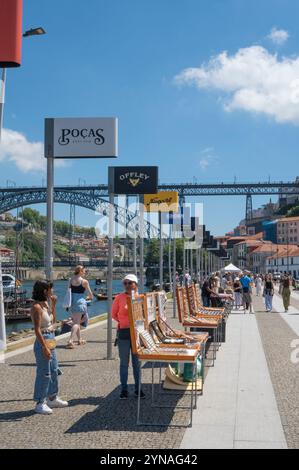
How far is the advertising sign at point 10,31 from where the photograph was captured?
24.7 ft

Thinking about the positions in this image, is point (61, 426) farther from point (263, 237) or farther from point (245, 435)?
point (263, 237)

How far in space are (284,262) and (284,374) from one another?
131 meters

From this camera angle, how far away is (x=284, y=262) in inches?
5374

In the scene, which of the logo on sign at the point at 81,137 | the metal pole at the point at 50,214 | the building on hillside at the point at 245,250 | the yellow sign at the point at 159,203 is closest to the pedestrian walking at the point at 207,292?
the yellow sign at the point at 159,203

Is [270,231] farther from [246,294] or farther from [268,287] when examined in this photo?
[246,294]

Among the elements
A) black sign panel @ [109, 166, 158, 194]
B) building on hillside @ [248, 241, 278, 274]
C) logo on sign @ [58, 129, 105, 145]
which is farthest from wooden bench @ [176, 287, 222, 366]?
building on hillside @ [248, 241, 278, 274]

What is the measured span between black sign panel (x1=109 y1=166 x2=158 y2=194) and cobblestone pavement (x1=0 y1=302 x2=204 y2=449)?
10.8 feet

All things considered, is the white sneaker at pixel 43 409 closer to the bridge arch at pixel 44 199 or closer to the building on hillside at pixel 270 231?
the bridge arch at pixel 44 199

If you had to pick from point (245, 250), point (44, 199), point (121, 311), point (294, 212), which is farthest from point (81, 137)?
point (294, 212)

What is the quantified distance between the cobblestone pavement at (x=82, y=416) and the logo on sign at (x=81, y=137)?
3.67m

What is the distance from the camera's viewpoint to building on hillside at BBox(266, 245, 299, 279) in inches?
5118

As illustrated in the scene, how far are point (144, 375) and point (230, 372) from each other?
1.32m

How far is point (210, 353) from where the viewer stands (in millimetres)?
11266
